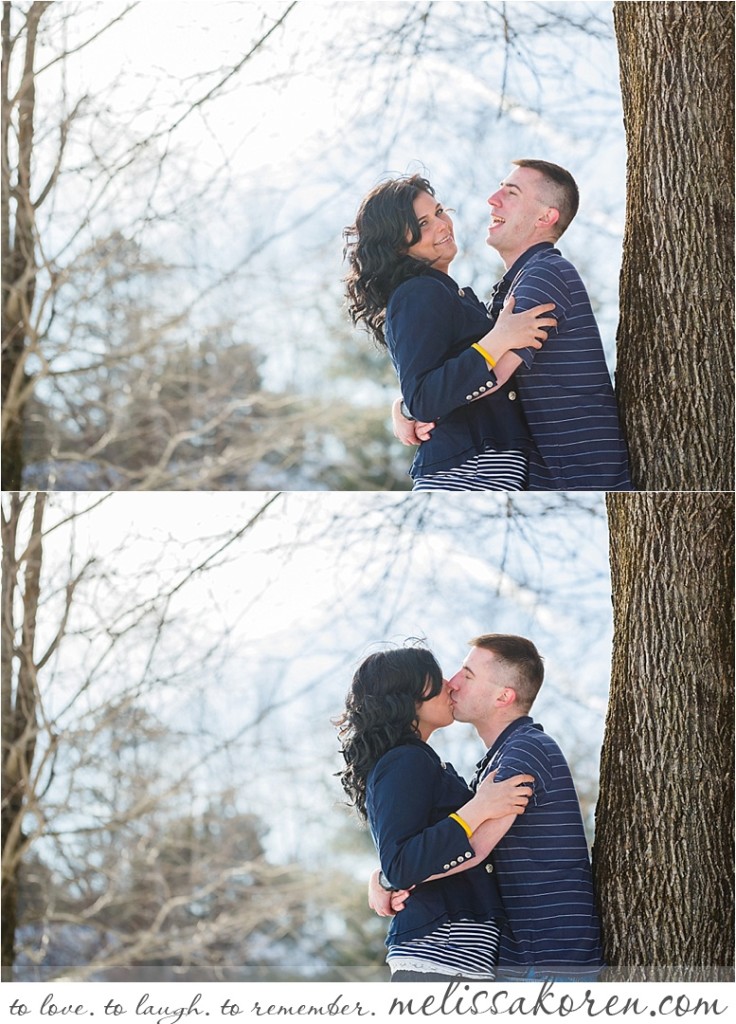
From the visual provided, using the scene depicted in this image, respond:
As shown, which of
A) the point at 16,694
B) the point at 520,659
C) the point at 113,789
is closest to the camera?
the point at 520,659

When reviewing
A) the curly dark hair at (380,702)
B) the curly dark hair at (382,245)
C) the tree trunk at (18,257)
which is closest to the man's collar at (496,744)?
the curly dark hair at (380,702)

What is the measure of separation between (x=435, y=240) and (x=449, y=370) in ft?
0.70

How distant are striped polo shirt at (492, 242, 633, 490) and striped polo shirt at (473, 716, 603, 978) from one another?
418 mm

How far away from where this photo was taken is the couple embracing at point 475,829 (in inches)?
67.7

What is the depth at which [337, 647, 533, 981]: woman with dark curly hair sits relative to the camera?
1716 mm

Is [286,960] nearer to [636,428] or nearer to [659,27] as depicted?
[636,428]

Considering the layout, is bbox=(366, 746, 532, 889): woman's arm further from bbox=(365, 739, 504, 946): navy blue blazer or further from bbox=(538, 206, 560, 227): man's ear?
bbox=(538, 206, 560, 227): man's ear

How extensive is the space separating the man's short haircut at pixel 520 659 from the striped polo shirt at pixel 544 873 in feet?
0.21

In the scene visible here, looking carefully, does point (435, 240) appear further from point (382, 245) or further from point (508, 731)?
point (508, 731)

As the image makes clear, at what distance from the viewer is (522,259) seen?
71.8 inches

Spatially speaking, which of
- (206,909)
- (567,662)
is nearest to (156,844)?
(206,909)

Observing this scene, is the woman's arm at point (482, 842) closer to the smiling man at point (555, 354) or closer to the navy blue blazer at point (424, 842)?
the navy blue blazer at point (424, 842)

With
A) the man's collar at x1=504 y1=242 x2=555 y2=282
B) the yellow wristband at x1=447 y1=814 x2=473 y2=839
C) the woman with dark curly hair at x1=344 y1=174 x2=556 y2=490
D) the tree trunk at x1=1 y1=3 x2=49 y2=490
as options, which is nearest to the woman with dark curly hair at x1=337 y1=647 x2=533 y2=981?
the yellow wristband at x1=447 y1=814 x2=473 y2=839

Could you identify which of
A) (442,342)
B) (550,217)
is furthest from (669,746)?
(550,217)
